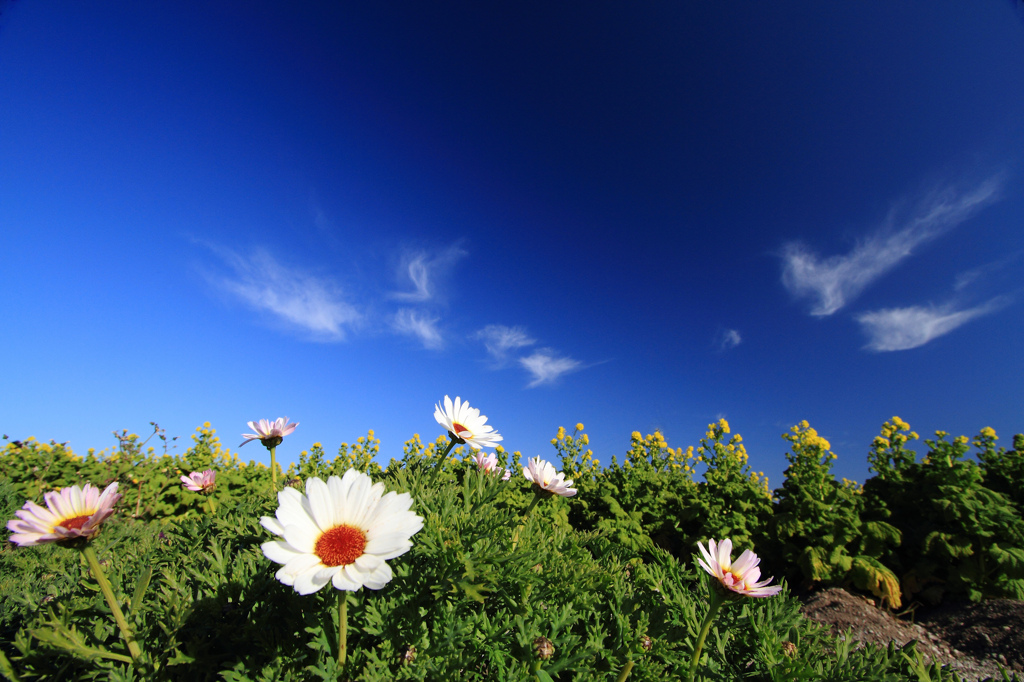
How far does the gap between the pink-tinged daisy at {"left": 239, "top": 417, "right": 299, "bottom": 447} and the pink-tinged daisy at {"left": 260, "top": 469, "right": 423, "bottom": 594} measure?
142cm

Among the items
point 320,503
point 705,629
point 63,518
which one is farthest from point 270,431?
point 705,629

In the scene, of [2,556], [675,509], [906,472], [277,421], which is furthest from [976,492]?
[2,556]

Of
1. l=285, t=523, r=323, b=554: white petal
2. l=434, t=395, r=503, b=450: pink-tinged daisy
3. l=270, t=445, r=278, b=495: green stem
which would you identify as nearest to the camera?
l=285, t=523, r=323, b=554: white petal

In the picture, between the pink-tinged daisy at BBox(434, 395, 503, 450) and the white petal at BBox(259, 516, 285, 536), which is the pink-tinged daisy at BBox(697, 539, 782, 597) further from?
the white petal at BBox(259, 516, 285, 536)

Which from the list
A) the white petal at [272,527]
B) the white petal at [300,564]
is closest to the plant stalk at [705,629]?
the white petal at [300,564]

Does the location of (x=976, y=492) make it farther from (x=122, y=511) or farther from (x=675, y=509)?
(x=122, y=511)

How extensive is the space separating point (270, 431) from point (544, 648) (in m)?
1.96

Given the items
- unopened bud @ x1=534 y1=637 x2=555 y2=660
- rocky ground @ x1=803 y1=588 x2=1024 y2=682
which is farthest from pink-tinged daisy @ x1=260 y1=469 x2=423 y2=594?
rocky ground @ x1=803 y1=588 x2=1024 y2=682

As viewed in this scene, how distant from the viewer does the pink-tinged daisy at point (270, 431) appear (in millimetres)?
2578

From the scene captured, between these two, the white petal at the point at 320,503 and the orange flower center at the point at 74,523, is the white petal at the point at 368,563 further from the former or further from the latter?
the orange flower center at the point at 74,523

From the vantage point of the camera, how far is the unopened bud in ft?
4.71

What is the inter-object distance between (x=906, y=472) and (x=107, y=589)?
25.9 ft

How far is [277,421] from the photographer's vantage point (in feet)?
8.68

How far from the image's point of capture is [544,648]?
1.45 meters
